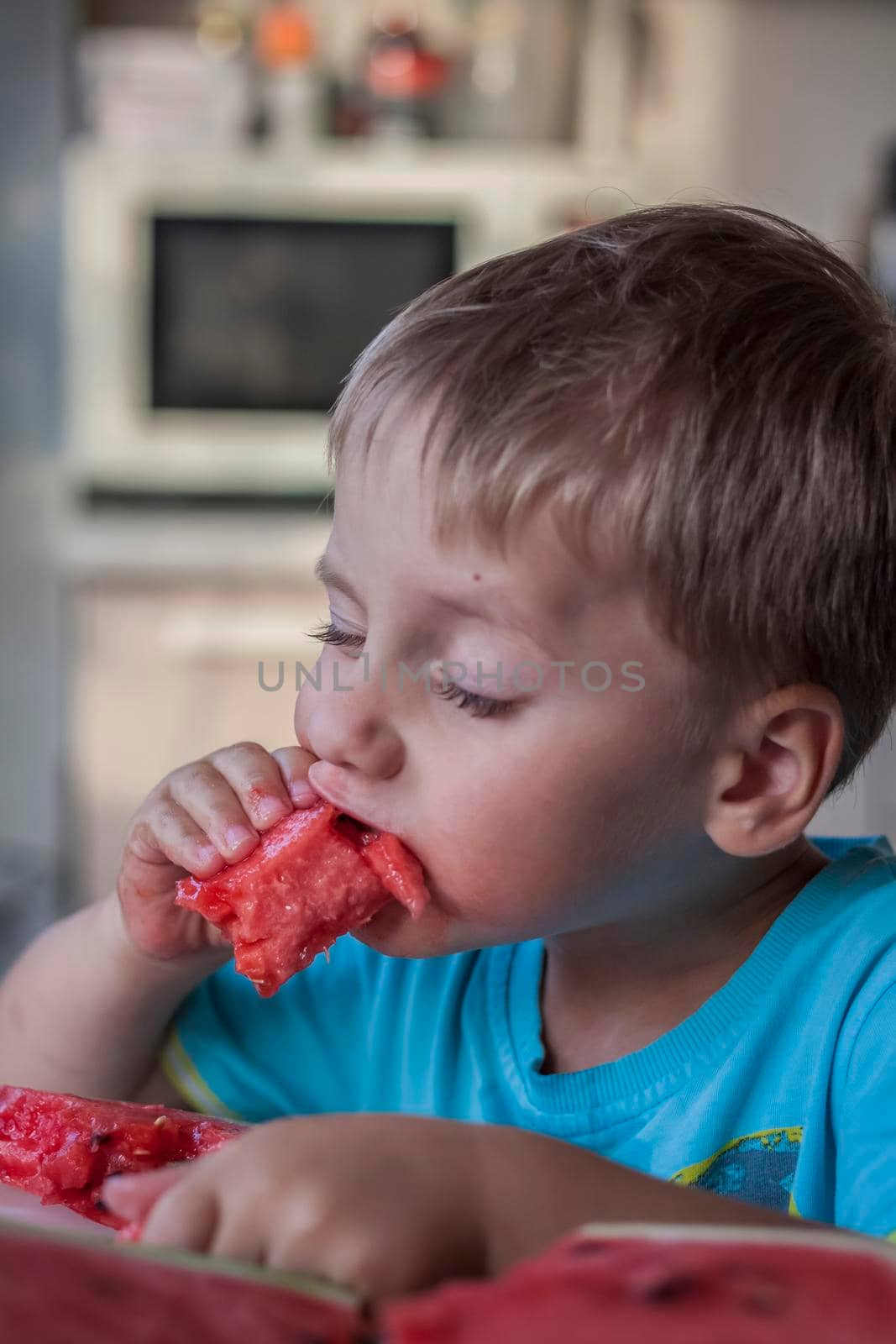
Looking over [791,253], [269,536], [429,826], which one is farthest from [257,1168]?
[269,536]

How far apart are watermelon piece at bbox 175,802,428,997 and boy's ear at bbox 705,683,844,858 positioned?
182mm

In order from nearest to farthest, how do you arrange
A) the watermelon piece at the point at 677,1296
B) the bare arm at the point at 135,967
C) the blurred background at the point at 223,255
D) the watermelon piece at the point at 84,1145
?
the watermelon piece at the point at 677,1296 → the watermelon piece at the point at 84,1145 → the bare arm at the point at 135,967 → the blurred background at the point at 223,255

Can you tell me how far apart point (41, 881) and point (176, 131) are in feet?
5.34

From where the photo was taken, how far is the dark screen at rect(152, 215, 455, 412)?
2.78 metres

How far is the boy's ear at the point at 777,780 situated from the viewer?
81 centimetres

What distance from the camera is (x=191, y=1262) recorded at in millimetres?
370

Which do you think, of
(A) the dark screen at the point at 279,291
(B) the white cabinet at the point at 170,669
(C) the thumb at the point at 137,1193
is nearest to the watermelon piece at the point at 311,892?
(C) the thumb at the point at 137,1193

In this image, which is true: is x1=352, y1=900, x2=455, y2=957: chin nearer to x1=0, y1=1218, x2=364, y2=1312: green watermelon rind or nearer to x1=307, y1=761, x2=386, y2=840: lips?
x1=307, y1=761, x2=386, y2=840: lips

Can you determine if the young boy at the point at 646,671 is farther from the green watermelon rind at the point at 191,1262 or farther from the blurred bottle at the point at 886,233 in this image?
the blurred bottle at the point at 886,233

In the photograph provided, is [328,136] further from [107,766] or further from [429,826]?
[429,826]

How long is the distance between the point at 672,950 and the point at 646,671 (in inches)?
9.2

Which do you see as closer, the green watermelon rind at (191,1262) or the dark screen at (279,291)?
the green watermelon rind at (191,1262)

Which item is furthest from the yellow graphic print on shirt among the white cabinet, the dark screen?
the dark screen

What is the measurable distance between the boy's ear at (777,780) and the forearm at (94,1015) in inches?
15.2
